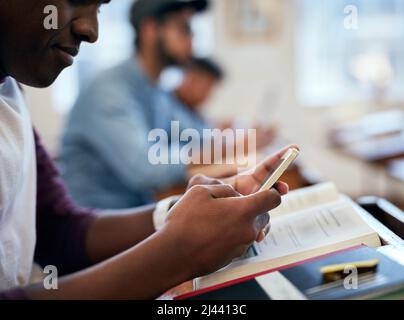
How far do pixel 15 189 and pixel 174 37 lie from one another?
1579mm

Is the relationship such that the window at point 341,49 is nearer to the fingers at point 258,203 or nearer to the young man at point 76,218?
the young man at point 76,218

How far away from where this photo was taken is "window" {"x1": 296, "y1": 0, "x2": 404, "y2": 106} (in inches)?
158

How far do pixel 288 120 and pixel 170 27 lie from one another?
6.92ft

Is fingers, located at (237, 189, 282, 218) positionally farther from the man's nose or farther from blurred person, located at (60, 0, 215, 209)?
blurred person, located at (60, 0, 215, 209)

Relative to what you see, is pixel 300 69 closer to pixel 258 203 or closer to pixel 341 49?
pixel 341 49

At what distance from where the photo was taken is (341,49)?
408 centimetres

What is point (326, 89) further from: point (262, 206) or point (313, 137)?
point (262, 206)

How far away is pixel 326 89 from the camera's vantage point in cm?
418

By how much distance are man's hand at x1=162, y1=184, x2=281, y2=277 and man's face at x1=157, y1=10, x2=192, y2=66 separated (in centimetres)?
162

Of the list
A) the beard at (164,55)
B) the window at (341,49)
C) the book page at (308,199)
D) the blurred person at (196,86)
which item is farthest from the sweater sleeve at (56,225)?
the window at (341,49)

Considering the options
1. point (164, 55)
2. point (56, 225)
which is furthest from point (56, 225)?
point (164, 55)

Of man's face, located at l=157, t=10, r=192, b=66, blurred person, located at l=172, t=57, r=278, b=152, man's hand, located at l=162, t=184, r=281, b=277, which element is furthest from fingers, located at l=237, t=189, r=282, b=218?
blurred person, located at l=172, t=57, r=278, b=152

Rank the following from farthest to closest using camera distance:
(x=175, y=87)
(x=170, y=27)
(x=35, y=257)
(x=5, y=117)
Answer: (x=175, y=87) → (x=170, y=27) → (x=35, y=257) → (x=5, y=117)
